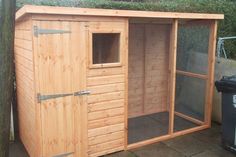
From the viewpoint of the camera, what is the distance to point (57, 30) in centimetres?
336

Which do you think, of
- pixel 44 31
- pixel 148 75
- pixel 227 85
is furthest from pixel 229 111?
pixel 44 31

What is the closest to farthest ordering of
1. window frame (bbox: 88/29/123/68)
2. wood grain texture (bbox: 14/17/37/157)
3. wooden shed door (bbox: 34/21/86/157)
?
wooden shed door (bbox: 34/21/86/157), wood grain texture (bbox: 14/17/37/157), window frame (bbox: 88/29/123/68)

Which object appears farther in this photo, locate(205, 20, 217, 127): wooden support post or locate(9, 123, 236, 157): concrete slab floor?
locate(205, 20, 217, 127): wooden support post

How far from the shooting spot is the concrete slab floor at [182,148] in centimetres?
417

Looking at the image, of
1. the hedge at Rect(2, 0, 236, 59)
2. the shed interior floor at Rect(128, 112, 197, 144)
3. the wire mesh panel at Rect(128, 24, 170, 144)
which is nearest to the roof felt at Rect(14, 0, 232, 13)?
the hedge at Rect(2, 0, 236, 59)

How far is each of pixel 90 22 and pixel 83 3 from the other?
2.00 m

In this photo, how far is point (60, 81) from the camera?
352cm

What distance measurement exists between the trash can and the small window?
174 centimetres

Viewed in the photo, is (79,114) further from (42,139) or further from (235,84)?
(235,84)

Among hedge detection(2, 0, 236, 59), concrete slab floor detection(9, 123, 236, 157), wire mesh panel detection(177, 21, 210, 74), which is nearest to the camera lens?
concrete slab floor detection(9, 123, 236, 157)

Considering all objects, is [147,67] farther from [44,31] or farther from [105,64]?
[44,31]

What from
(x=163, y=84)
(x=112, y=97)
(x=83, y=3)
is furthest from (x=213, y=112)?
(x=83, y=3)

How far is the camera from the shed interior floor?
4.83 m

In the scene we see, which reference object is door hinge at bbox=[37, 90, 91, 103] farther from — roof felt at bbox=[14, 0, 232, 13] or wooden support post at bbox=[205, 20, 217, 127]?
wooden support post at bbox=[205, 20, 217, 127]
